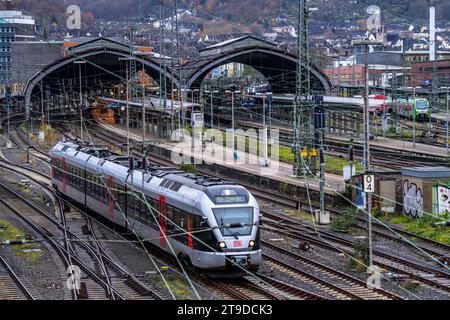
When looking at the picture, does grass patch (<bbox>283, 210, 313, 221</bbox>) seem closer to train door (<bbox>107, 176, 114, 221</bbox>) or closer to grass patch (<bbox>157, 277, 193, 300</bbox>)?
train door (<bbox>107, 176, 114, 221</bbox>)

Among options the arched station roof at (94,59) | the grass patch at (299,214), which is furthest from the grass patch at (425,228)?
the arched station roof at (94,59)

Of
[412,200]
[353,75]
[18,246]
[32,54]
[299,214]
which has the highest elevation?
[32,54]

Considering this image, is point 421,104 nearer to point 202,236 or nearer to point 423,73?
point 423,73

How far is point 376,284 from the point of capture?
61.8ft

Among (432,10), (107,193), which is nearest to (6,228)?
(107,193)

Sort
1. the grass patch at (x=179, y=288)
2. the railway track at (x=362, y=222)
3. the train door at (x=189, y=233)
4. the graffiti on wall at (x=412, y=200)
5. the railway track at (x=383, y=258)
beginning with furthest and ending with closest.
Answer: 1. the graffiti on wall at (x=412, y=200)
2. the railway track at (x=362, y=222)
3. the railway track at (x=383, y=258)
4. the train door at (x=189, y=233)
5. the grass patch at (x=179, y=288)

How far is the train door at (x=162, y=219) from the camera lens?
21297 millimetres

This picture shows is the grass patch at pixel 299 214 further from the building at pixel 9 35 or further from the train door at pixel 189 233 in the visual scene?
the building at pixel 9 35

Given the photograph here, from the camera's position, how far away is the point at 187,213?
19.6 metres

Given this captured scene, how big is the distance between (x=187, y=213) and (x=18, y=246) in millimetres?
7137

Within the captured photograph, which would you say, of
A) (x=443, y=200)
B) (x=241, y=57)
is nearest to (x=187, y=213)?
(x=443, y=200)

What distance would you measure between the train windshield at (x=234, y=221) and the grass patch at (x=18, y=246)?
6241 mm
